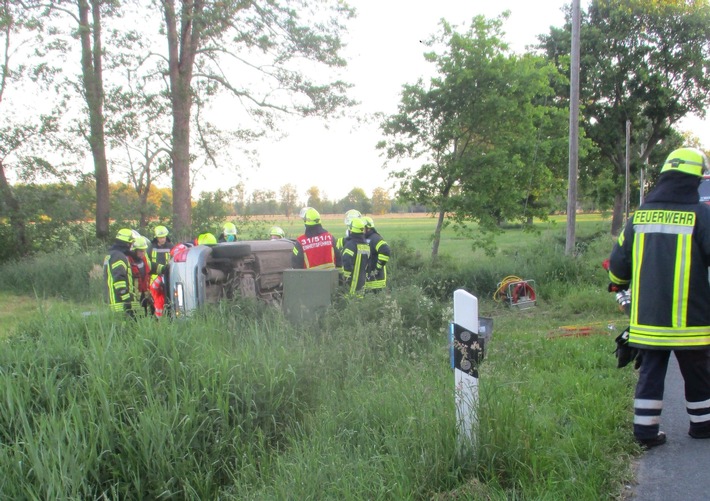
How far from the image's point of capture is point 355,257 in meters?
8.34

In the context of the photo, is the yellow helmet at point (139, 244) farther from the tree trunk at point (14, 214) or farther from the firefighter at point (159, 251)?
the tree trunk at point (14, 214)

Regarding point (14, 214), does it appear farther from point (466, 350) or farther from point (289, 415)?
point (466, 350)

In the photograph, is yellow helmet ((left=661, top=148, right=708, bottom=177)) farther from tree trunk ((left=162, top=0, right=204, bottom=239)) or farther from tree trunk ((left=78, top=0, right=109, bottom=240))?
tree trunk ((left=78, top=0, right=109, bottom=240))

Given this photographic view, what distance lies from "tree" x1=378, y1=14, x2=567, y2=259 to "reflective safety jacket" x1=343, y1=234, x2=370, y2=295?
511cm

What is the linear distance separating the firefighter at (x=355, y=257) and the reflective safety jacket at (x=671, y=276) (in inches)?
188

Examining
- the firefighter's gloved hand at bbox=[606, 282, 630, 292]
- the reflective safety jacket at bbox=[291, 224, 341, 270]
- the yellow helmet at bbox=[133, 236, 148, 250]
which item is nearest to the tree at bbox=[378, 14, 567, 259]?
the reflective safety jacket at bbox=[291, 224, 341, 270]

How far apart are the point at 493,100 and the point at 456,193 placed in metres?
2.22

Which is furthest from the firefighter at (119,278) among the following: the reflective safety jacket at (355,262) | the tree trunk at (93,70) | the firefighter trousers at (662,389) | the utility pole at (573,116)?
the tree trunk at (93,70)

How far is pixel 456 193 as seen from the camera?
1337 centimetres

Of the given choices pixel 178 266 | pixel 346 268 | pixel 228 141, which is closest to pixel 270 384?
pixel 178 266

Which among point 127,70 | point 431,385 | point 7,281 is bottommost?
point 7,281

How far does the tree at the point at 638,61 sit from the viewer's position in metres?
25.0

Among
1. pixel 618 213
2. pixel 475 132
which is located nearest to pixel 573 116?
pixel 475 132

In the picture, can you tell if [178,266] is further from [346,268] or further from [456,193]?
[456,193]
